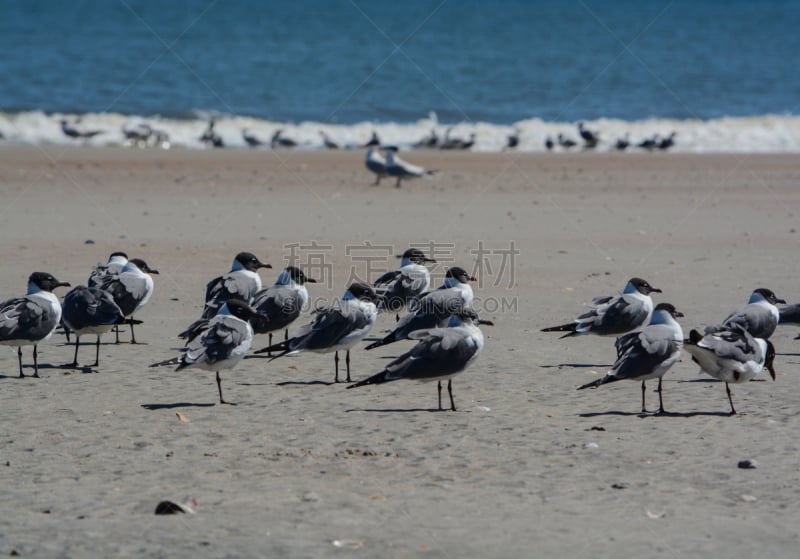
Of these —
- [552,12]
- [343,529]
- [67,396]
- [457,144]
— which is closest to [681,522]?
[343,529]

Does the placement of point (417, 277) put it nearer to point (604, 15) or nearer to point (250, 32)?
point (250, 32)

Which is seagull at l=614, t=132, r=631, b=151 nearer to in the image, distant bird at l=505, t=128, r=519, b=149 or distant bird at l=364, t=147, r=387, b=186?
distant bird at l=505, t=128, r=519, b=149

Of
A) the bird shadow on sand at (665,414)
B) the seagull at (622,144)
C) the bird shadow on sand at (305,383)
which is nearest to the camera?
the bird shadow on sand at (665,414)

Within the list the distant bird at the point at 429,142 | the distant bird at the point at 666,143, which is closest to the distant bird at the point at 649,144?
the distant bird at the point at 666,143

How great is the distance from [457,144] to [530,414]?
23686 mm

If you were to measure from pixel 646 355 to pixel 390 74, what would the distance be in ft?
141

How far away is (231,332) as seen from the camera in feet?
29.0

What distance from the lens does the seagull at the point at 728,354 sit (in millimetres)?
8273

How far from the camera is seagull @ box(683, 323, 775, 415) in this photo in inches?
326

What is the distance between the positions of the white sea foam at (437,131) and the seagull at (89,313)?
21.7 m

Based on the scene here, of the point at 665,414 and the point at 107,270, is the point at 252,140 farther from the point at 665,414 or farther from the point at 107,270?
the point at 665,414

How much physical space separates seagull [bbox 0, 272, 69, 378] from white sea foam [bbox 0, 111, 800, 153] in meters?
22.0

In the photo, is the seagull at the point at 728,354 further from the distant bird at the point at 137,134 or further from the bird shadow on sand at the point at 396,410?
the distant bird at the point at 137,134

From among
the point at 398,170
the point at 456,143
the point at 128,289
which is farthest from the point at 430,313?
the point at 456,143
